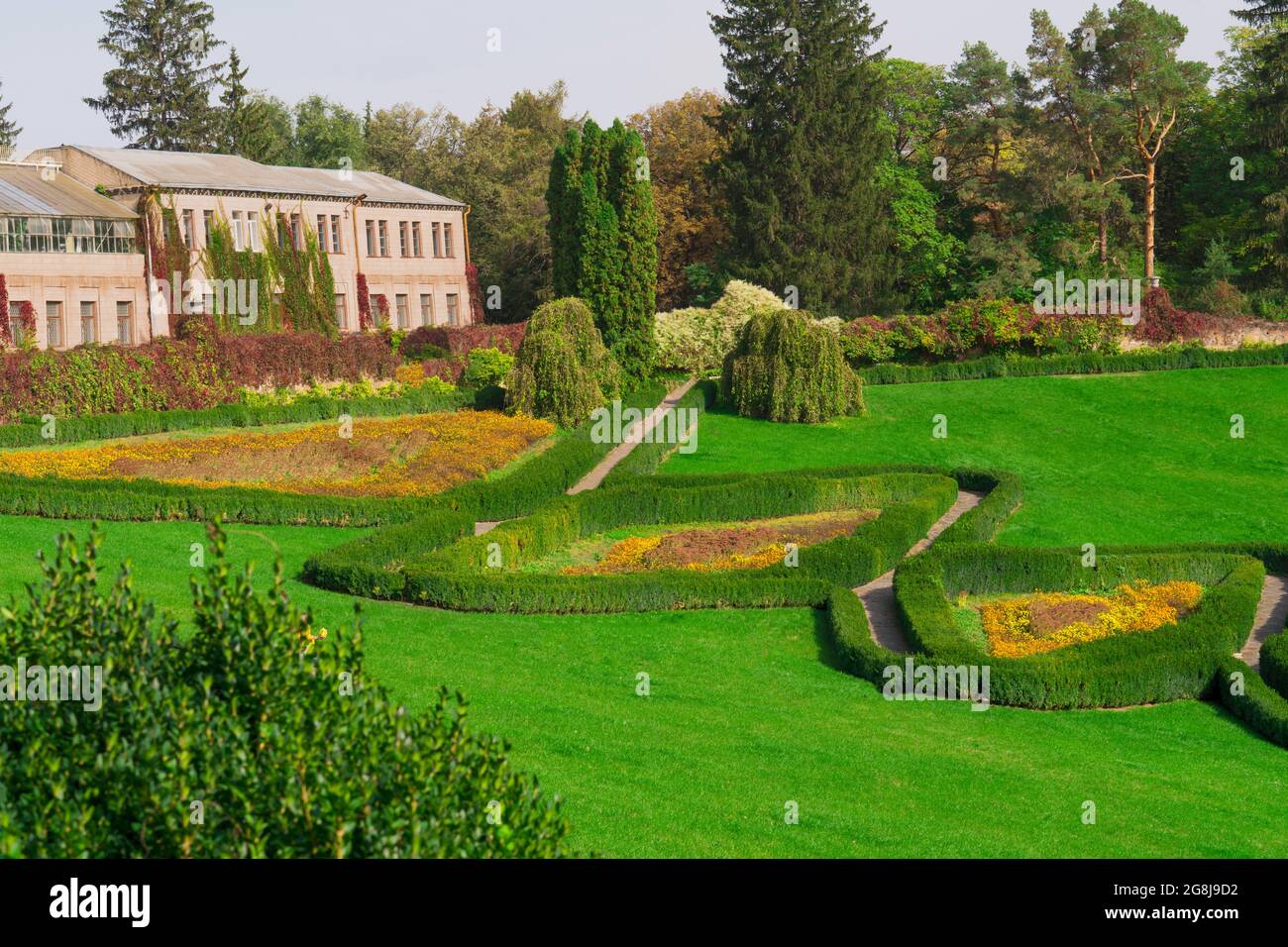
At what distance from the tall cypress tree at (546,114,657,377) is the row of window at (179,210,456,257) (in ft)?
45.2

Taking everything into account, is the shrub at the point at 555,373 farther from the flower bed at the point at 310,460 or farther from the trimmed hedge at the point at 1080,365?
the trimmed hedge at the point at 1080,365

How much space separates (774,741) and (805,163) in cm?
4518

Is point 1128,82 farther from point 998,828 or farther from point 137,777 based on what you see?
point 137,777

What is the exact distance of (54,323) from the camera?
45.7 metres

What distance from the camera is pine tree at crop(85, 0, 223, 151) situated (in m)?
69.9

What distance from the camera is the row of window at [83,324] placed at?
4391 cm

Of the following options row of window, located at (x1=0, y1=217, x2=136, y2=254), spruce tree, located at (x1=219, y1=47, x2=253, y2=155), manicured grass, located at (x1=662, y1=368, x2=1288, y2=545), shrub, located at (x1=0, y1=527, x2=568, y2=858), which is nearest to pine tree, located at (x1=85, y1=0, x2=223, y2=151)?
spruce tree, located at (x1=219, y1=47, x2=253, y2=155)

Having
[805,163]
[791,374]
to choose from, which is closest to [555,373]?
[791,374]

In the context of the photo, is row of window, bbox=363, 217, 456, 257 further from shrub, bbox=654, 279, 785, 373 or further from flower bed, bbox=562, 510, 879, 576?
flower bed, bbox=562, 510, 879, 576

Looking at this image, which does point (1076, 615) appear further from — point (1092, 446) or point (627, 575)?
point (1092, 446)

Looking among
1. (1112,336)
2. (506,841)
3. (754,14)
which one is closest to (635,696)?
(506,841)

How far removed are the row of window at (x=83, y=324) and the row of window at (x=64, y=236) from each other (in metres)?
1.70

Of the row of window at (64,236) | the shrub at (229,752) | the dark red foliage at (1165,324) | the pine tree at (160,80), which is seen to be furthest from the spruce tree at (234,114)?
the shrub at (229,752)

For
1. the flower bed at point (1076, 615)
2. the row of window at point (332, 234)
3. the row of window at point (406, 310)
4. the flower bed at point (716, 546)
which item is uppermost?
the row of window at point (332, 234)
